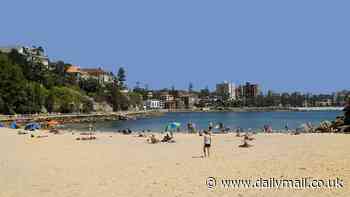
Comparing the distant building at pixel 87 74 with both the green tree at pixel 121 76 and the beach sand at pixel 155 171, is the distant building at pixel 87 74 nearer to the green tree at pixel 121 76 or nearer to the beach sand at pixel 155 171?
the green tree at pixel 121 76

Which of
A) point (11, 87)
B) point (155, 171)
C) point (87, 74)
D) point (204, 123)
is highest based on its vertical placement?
point (87, 74)

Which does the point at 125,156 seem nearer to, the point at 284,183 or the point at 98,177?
the point at 98,177

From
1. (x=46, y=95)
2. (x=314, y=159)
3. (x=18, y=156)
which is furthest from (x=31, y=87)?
(x=314, y=159)

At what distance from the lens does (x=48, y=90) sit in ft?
401

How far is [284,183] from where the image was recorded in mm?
12773

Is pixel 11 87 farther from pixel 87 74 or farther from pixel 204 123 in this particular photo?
pixel 87 74

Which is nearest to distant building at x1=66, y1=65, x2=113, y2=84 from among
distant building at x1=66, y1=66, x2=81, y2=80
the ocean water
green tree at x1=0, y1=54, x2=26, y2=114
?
distant building at x1=66, y1=66, x2=81, y2=80

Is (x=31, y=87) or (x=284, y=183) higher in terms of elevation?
(x=31, y=87)

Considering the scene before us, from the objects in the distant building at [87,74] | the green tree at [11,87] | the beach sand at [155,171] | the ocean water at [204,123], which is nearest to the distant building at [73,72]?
the distant building at [87,74]

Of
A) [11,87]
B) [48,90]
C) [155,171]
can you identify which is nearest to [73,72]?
[48,90]

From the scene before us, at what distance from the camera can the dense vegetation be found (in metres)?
98.9

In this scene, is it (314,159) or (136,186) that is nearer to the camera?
(136,186)

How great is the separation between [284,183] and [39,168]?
8.62 m

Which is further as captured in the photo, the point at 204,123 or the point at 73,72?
the point at 73,72
